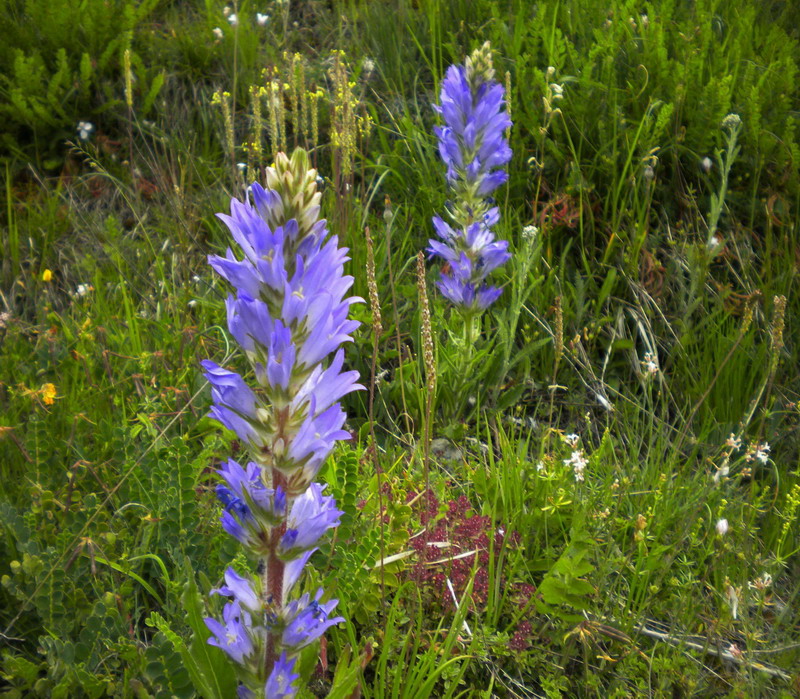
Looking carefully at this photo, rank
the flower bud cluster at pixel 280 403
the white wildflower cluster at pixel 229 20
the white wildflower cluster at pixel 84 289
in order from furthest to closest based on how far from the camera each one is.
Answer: the white wildflower cluster at pixel 229 20
the white wildflower cluster at pixel 84 289
the flower bud cluster at pixel 280 403

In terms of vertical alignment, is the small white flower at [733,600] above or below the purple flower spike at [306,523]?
below

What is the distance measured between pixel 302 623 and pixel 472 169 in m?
2.28

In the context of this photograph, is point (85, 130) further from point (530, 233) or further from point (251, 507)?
point (251, 507)

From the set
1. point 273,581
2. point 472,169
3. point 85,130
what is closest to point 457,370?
point 472,169

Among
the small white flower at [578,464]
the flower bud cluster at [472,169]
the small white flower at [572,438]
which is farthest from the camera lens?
the flower bud cluster at [472,169]

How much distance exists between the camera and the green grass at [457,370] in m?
2.12

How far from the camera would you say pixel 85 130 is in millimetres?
4672

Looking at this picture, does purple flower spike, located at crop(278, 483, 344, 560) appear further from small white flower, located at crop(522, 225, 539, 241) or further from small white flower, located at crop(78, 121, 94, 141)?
small white flower, located at crop(78, 121, 94, 141)

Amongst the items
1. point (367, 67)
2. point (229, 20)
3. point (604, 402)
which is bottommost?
point (604, 402)

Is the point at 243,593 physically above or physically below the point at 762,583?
above

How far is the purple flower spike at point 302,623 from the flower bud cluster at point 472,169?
1.96m

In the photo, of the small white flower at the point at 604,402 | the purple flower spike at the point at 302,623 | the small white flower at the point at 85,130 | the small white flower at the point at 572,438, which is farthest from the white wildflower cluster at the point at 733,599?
the small white flower at the point at 85,130

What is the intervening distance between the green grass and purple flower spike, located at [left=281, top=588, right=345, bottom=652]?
0.53ft

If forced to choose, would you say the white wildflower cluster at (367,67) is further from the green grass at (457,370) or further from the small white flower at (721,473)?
the small white flower at (721,473)
